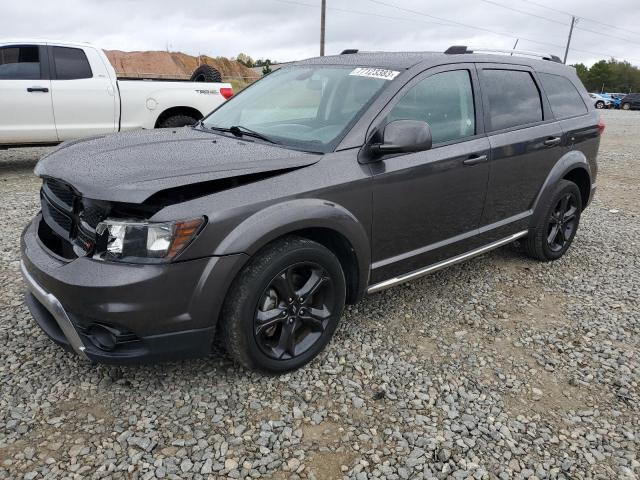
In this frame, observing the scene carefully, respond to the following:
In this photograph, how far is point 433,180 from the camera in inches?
127

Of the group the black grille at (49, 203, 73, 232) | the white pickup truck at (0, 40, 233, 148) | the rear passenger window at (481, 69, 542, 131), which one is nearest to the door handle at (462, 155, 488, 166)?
the rear passenger window at (481, 69, 542, 131)

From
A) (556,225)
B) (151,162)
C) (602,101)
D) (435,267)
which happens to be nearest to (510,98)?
(556,225)

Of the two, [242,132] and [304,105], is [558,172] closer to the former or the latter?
[304,105]

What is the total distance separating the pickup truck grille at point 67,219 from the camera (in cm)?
242

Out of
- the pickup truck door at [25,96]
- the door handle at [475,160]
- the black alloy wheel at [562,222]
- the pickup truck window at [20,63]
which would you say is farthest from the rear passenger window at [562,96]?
the pickup truck window at [20,63]

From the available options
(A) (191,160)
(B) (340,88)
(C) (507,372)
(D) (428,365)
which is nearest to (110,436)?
(A) (191,160)

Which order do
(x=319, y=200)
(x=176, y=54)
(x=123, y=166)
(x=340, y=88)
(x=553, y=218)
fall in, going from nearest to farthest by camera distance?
(x=123, y=166) < (x=319, y=200) < (x=340, y=88) < (x=553, y=218) < (x=176, y=54)

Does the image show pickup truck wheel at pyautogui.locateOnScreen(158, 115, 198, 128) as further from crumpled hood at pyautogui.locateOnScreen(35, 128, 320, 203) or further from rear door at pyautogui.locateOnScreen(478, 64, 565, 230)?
rear door at pyautogui.locateOnScreen(478, 64, 565, 230)

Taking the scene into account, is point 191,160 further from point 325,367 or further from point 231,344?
point 325,367

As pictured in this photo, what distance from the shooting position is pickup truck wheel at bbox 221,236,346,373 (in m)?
2.51

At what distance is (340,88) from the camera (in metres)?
3.34

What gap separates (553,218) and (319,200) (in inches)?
111

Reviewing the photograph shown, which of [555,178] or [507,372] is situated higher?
[555,178]

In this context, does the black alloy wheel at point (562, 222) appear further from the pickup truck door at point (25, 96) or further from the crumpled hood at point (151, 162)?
the pickup truck door at point (25, 96)
